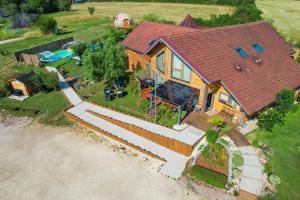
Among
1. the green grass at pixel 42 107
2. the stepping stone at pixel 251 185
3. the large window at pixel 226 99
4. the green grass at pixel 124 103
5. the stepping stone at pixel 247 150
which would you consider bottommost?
the green grass at pixel 42 107

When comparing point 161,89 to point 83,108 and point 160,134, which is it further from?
point 83,108

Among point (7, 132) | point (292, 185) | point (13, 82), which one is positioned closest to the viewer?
point (292, 185)


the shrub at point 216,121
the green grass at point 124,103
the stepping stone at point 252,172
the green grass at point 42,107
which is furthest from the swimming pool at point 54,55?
the stepping stone at point 252,172

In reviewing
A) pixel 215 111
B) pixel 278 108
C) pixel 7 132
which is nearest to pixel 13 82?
pixel 7 132

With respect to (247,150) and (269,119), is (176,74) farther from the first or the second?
(247,150)

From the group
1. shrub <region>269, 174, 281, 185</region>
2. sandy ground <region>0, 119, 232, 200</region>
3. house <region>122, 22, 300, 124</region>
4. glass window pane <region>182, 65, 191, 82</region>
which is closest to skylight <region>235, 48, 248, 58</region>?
house <region>122, 22, 300, 124</region>

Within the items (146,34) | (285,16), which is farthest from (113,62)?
(285,16)

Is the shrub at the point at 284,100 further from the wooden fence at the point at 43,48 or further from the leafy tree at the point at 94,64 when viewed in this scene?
the wooden fence at the point at 43,48
